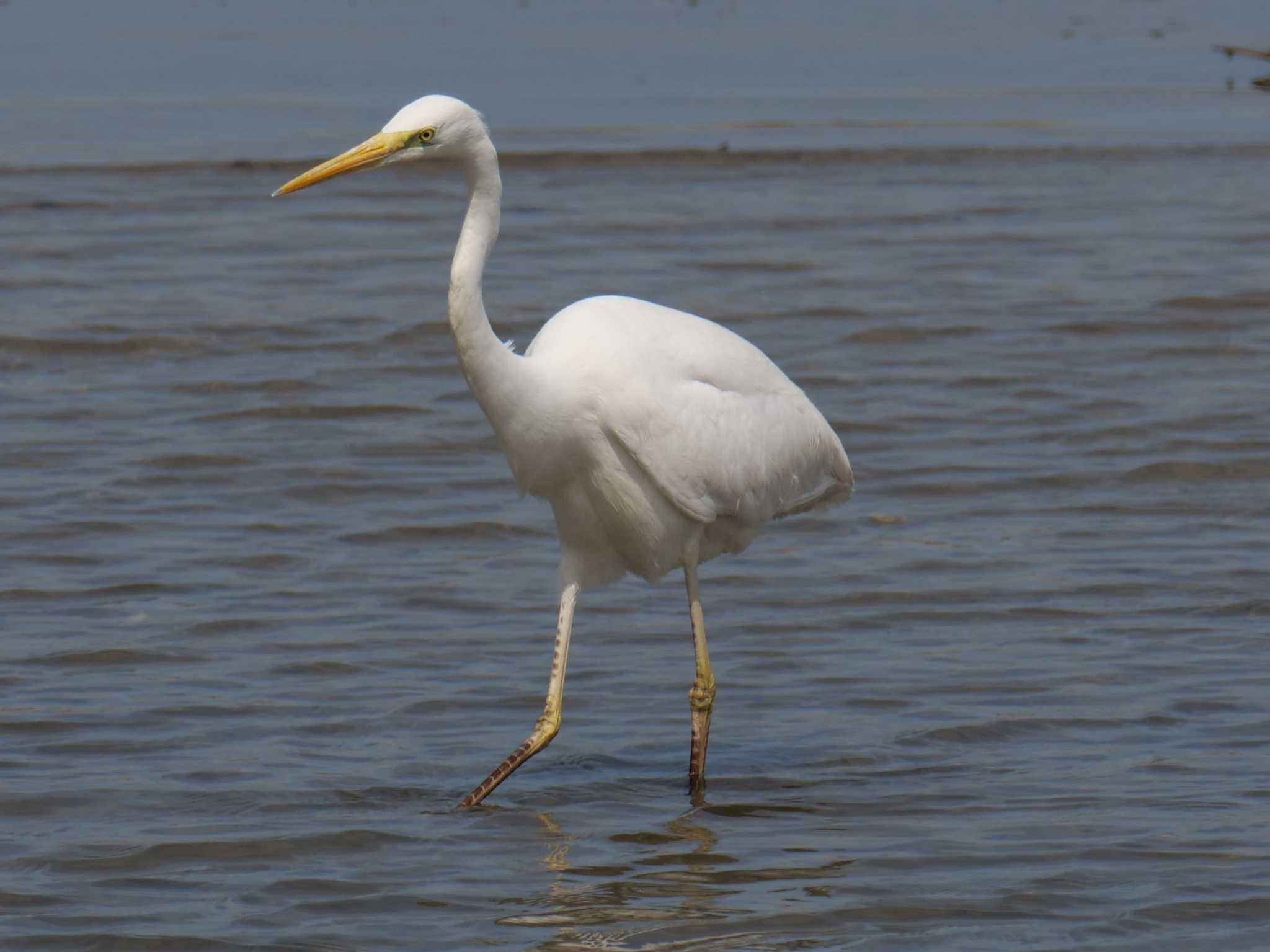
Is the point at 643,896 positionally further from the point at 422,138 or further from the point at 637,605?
the point at 637,605

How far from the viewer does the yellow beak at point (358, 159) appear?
20.4ft

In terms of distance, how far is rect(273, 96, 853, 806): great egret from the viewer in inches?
255

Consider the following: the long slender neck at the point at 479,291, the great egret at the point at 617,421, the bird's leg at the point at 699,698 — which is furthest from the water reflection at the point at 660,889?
the long slender neck at the point at 479,291

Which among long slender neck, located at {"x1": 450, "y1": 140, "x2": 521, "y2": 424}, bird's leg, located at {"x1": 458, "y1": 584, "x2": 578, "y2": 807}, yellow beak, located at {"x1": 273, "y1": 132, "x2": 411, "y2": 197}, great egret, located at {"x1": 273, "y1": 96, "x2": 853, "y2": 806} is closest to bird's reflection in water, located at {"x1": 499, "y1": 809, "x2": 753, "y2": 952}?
bird's leg, located at {"x1": 458, "y1": 584, "x2": 578, "y2": 807}

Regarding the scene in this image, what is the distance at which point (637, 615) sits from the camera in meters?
8.96

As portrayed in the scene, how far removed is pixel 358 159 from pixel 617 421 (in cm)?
111

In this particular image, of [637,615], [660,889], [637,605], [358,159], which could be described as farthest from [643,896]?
[637,605]

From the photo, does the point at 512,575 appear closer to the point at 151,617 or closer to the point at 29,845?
the point at 151,617

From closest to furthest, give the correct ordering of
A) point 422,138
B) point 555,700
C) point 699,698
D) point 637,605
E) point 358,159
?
1. point 358,159
2. point 422,138
3. point 555,700
4. point 699,698
5. point 637,605

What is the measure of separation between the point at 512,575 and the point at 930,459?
2.40m

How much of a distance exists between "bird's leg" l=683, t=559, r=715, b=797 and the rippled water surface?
8 centimetres

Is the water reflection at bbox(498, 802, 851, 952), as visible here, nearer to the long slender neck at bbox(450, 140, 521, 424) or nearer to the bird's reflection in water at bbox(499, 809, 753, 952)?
the bird's reflection in water at bbox(499, 809, 753, 952)

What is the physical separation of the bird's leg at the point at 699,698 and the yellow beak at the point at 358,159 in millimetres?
1749

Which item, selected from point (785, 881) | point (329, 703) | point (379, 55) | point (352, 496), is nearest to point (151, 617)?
point (329, 703)
